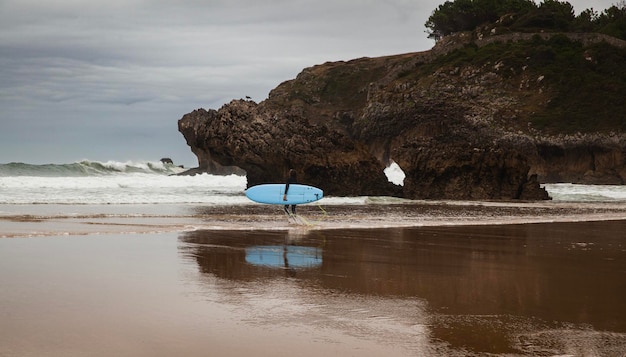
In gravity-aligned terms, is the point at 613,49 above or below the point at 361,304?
above

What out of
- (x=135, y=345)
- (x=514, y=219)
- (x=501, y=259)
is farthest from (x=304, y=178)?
(x=135, y=345)

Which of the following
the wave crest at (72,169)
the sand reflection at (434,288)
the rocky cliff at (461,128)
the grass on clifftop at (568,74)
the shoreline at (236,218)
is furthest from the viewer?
the wave crest at (72,169)

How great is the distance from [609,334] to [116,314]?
4.02 meters

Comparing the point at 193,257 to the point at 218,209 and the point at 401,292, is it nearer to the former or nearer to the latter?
the point at 401,292

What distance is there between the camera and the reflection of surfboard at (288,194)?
18.7 m

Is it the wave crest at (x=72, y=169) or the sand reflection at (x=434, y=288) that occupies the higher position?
the wave crest at (x=72, y=169)

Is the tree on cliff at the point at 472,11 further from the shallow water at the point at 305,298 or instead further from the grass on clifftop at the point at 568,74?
the shallow water at the point at 305,298

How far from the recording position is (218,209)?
2056 centimetres

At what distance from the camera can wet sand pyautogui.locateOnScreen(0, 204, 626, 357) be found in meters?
4.91

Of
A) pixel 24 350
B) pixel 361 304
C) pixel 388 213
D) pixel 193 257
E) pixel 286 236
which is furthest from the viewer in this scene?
pixel 388 213

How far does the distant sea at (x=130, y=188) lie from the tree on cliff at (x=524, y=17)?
3072 cm

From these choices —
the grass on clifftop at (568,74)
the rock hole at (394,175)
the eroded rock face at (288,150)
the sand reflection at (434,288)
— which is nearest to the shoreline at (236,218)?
the sand reflection at (434,288)

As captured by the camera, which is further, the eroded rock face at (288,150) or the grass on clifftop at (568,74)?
the grass on clifftop at (568,74)

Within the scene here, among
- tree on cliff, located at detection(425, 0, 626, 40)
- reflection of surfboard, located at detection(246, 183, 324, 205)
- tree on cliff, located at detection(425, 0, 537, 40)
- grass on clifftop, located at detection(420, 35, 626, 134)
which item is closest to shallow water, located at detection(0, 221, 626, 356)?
reflection of surfboard, located at detection(246, 183, 324, 205)
